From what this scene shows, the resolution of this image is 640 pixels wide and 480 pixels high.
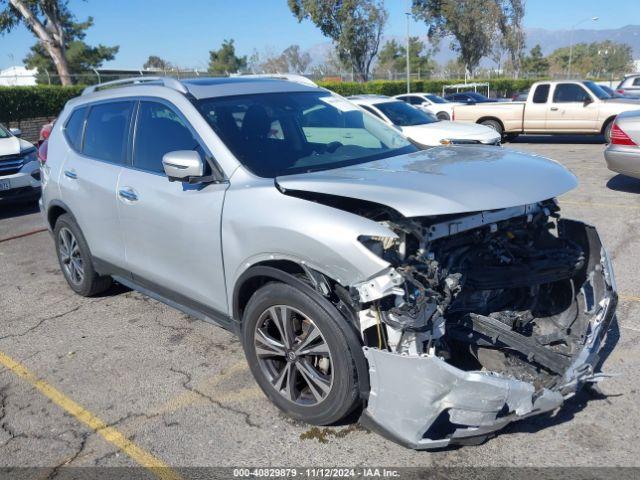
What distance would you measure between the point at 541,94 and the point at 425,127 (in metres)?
5.86

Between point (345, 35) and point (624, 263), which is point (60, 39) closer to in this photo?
point (345, 35)

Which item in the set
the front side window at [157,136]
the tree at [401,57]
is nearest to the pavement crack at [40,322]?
the front side window at [157,136]

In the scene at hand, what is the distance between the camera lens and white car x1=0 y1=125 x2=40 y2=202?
916cm

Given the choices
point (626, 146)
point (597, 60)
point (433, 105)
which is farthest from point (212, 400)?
point (597, 60)

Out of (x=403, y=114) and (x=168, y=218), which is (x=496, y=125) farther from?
(x=168, y=218)

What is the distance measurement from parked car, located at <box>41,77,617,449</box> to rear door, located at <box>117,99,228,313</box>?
1cm

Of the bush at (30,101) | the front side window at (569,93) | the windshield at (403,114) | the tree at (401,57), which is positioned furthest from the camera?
the tree at (401,57)

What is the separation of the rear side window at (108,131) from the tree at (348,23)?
Answer: 144ft

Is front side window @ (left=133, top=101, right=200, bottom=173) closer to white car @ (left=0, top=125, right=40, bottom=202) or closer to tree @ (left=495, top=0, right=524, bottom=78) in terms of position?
white car @ (left=0, top=125, right=40, bottom=202)

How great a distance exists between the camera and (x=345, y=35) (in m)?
46.9

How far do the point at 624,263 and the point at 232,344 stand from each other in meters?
3.91

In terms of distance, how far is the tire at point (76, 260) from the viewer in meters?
5.07

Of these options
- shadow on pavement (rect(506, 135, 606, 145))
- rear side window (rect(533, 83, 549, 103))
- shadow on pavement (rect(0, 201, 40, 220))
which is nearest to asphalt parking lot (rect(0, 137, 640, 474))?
shadow on pavement (rect(0, 201, 40, 220))

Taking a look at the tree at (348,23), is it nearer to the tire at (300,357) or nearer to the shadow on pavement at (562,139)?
the shadow on pavement at (562,139)
